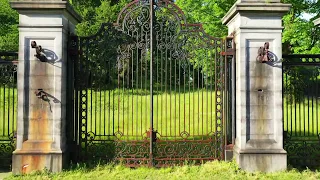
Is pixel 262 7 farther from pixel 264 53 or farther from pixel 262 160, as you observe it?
pixel 262 160

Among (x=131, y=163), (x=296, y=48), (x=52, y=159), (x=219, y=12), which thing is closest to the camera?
(x=52, y=159)

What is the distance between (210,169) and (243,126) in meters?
→ 1.10

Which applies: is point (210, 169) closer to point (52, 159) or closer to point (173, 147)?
point (173, 147)

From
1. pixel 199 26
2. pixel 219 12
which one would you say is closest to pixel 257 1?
pixel 199 26

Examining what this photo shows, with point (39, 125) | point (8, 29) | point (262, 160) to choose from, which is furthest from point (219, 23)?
point (8, 29)

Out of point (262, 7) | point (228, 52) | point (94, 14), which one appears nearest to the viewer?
point (262, 7)

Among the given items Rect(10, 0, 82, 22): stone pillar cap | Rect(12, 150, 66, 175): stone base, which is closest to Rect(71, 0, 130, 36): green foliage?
Rect(10, 0, 82, 22): stone pillar cap

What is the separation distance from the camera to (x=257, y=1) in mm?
6789

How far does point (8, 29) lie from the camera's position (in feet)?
65.8

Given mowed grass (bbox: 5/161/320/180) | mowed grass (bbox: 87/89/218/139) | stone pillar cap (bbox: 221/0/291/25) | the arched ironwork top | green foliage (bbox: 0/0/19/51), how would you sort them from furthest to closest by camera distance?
green foliage (bbox: 0/0/19/51) < the arched ironwork top < mowed grass (bbox: 87/89/218/139) < stone pillar cap (bbox: 221/0/291/25) < mowed grass (bbox: 5/161/320/180)

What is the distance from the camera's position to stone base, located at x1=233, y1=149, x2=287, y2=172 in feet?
21.7

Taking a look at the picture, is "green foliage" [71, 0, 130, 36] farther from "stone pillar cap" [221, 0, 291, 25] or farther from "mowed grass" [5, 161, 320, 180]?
"mowed grass" [5, 161, 320, 180]

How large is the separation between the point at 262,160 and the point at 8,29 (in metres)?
18.3

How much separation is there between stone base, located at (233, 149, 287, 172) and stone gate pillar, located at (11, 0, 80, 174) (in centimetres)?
364
